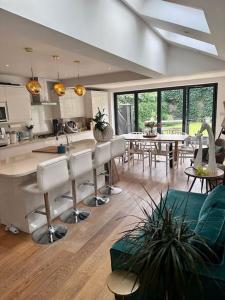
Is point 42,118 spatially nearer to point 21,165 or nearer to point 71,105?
point 71,105

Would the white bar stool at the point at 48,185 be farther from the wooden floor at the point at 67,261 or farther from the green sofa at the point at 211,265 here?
the green sofa at the point at 211,265

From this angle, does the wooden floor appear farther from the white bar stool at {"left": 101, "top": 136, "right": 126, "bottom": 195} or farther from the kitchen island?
the white bar stool at {"left": 101, "top": 136, "right": 126, "bottom": 195}

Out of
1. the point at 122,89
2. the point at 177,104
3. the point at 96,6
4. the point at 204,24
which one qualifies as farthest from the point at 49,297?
the point at 122,89

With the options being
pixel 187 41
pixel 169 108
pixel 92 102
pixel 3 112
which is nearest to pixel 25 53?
pixel 3 112

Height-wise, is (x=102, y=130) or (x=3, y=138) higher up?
(x=102, y=130)

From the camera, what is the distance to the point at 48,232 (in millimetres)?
2846

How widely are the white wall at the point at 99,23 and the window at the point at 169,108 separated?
3.49m

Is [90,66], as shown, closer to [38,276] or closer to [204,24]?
[204,24]

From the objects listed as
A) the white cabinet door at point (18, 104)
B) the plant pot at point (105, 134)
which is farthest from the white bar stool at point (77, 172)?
the white cabinet door at point (18, 104)

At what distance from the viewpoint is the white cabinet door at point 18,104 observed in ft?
17.5

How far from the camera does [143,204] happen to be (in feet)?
12.2

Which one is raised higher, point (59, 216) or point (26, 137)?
point (26, 137)

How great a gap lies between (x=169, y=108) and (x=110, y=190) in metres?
4.47

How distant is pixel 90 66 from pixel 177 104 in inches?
142
